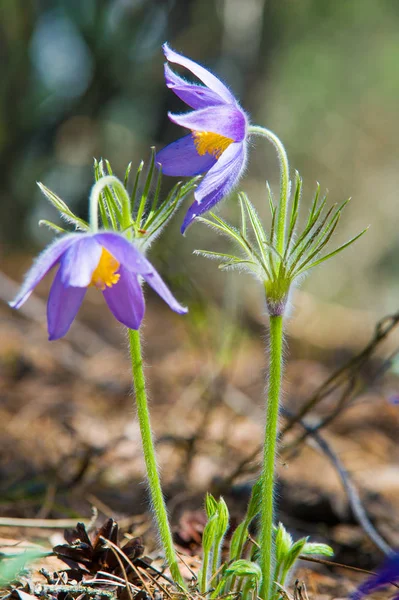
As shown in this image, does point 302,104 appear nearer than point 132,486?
No

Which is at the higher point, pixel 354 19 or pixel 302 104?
pixel 354 19

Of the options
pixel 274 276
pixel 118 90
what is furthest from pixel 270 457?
pixel 118 90

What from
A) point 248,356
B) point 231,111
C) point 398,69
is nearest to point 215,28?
point 248,356

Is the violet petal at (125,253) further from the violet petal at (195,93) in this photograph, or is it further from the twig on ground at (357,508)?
the twig on ground at (357,508)

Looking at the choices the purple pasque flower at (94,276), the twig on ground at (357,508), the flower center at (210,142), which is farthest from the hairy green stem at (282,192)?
the twig on ground at (357,508)

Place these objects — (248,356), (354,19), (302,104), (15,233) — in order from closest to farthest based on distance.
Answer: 1. (248,356)
2. (15,233)
3. (354,19)
4. (302,104)

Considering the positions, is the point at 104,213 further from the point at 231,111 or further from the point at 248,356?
the point at 248,356
